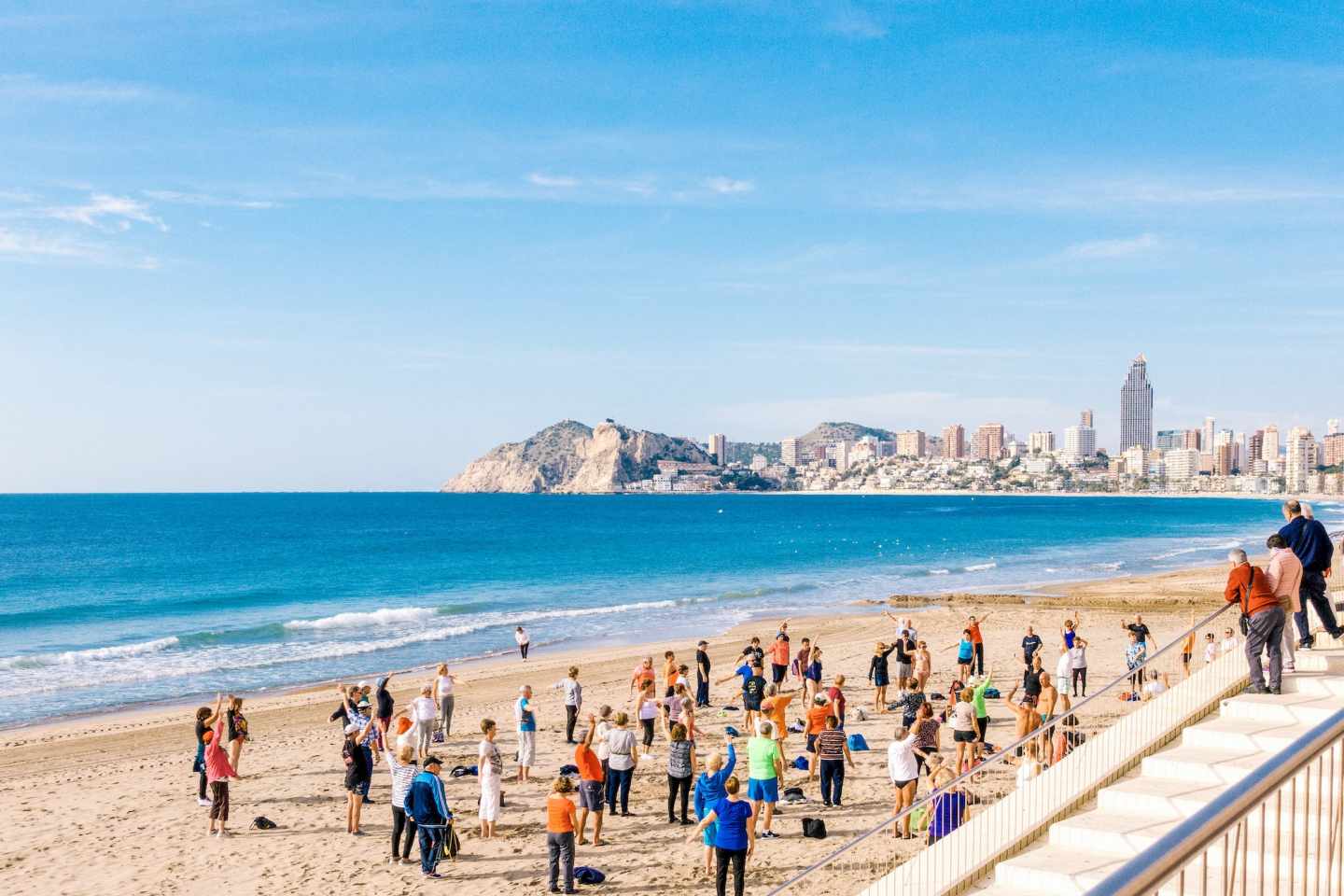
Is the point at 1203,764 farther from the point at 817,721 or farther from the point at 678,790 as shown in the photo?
the point at 678,790

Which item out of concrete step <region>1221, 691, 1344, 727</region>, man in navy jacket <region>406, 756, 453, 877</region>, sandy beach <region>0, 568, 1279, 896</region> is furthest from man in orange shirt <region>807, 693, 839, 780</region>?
concrete step <region>1221, 691, 1344, 727</region>

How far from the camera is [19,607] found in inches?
1852

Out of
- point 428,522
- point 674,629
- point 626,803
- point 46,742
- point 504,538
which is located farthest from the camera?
point 428,522

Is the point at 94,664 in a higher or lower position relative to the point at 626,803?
lower

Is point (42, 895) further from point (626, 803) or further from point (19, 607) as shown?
point (19, 607)

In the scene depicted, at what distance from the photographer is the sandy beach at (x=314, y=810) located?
11477 millimetres

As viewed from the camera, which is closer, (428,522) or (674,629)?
(674,629)

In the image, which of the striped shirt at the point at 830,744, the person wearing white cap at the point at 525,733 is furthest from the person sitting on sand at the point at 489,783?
the striped shirt at the point at 830,744

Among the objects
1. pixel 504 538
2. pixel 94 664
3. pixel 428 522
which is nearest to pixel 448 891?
pixel 94 664

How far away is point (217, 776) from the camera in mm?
12992

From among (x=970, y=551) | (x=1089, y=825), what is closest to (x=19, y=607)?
(x=1089, y=825)

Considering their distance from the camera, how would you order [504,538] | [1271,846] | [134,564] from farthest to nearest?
[504,538] < [134,564] < [1271,846]

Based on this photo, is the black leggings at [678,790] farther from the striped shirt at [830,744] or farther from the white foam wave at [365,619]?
the white foam wave at [365,619]

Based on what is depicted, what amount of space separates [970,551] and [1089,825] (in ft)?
233
